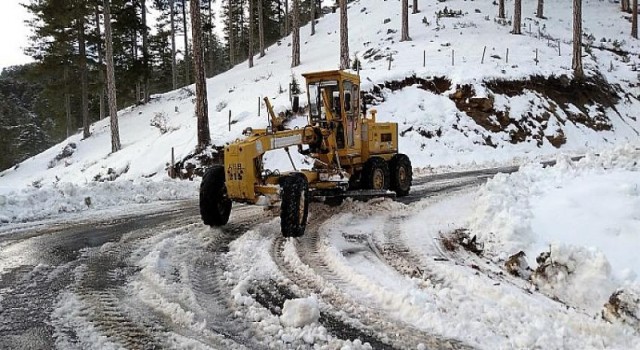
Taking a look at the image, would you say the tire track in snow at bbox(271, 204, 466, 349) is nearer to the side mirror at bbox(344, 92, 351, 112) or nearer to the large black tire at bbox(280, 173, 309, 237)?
the large black tire at bbox(280, 173, 309, 237)

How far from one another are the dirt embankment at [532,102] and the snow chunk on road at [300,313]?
56.2 feet

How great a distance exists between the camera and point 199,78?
55.7ft

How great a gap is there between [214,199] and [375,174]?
12.7 feet

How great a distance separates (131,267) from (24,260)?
164 cm

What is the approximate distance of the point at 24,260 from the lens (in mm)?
6691

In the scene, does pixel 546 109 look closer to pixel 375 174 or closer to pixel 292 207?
pixel 375 174

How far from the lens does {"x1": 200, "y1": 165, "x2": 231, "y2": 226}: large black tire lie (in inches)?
329

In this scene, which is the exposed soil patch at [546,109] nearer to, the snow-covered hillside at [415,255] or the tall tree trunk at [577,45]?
the tall tree trunk at [577,45]

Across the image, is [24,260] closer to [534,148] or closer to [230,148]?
[230,148]

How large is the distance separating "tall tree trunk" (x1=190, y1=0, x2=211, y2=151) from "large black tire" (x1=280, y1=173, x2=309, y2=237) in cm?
1019

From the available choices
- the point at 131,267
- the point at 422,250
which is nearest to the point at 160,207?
the point at 131,267

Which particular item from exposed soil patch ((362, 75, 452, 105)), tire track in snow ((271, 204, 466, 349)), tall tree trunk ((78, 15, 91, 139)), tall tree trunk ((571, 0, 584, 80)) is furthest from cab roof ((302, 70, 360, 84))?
tall tree trunk ((78, 15, 91, 139))

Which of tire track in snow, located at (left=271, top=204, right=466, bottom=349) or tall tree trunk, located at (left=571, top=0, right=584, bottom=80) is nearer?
tire track in snow, located at (left=271, top=204, right=466, bottom=349)

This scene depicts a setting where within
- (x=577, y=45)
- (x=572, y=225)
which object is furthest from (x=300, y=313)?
(x=577, y=45)
